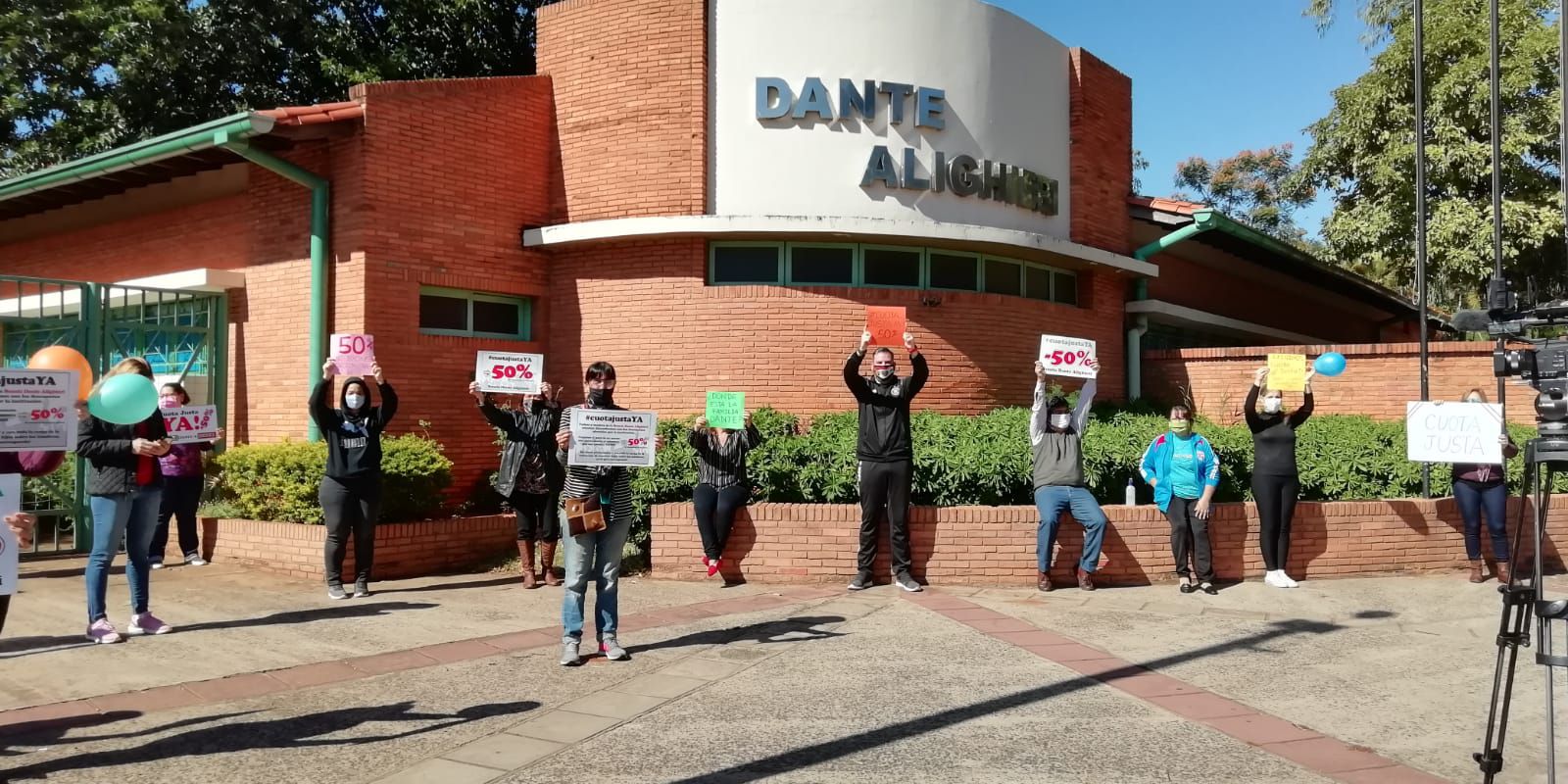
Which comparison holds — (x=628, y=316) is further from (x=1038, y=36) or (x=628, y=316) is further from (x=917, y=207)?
(x=1038, y=36)

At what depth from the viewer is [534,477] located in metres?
8.91

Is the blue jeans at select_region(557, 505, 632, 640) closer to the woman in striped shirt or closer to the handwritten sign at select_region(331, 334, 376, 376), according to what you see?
the woman in striped shirt

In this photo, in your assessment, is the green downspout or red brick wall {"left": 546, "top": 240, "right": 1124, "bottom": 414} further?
red brick wall {"left": 546, "top": 240, "right": 1124, "bottom": 414}

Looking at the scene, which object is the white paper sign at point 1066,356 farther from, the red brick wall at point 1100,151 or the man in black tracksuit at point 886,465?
the red brick wall at point 1100,151

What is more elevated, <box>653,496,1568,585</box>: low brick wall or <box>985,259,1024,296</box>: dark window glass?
<box>985,259,1024,296</box>: dark window glass

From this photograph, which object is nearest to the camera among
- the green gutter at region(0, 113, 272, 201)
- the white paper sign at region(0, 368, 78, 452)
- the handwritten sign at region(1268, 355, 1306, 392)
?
the white paper sign at region(0, 368, 78, 452)

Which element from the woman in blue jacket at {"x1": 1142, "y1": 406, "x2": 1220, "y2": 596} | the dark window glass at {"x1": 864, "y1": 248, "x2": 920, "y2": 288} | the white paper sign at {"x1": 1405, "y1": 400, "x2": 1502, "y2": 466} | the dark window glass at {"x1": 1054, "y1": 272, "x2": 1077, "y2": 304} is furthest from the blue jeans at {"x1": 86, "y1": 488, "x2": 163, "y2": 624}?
the dark window glass at {"x1": 1054, "y1": 272, "x2": 1077, "y2": 304}

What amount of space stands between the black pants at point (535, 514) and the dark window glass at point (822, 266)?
4360 millimetres

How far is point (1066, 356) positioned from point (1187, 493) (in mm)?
1608

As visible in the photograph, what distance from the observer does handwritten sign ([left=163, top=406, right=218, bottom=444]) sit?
9.26m

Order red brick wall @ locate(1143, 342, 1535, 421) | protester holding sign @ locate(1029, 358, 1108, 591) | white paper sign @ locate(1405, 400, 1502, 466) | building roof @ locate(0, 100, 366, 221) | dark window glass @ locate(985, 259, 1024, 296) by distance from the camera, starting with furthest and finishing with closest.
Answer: red brick wall @ locate(1143, 342, 1535, 421) → dark window glass @ locate(985, 259, 1024, 296) → building roof @ locate(0, 100, 366, 221) → protester holding sign @ locate(1029, 358, 1108, 591) → white paper sign @ locate(1405, 400, 1502, 466)

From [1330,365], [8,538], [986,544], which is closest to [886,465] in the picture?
[986,544]

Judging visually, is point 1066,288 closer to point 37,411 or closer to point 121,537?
point 121,537

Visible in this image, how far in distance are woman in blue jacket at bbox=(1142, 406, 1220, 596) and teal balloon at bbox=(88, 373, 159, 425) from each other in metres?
7.79
